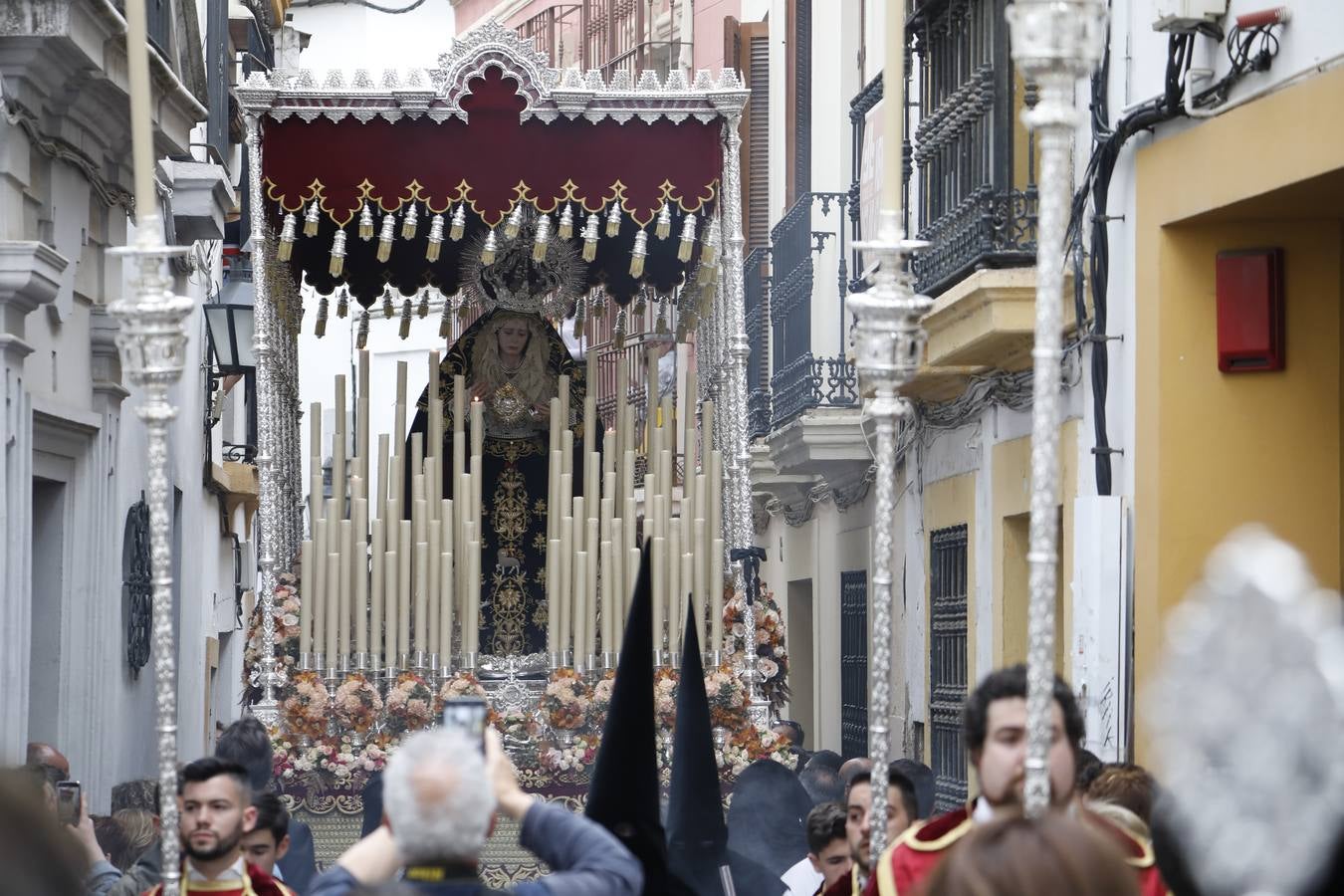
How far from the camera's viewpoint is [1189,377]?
7.38 meters

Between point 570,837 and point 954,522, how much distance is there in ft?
25.0

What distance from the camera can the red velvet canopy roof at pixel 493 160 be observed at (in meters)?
8.62

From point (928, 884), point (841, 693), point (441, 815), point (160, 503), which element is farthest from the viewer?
point (841, 693)

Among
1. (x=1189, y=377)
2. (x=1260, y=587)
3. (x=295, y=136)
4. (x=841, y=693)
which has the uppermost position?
(x=295, y=136)

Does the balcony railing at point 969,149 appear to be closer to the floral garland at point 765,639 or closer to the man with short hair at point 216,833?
the floral garland at point 765,639

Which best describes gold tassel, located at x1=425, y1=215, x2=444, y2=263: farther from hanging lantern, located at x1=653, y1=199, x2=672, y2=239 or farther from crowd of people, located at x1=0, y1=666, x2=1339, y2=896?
crowd of people, located at x1=0, y1=666, x2=1339, y2=896

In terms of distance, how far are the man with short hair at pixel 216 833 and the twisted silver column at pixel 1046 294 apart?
64.3 inches

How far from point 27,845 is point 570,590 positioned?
643 centimetres

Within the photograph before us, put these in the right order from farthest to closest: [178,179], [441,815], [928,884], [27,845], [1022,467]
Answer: [178,179] → [1022,467] → [441,815] → [928,884] → [27,845]

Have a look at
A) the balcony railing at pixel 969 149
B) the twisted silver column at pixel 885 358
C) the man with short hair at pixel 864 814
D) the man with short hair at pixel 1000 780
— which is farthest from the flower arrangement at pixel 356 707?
the man with short hair at pixel 1000 780

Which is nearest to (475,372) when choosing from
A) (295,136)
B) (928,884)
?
(295,136)

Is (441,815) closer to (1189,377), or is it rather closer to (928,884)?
(928,884)

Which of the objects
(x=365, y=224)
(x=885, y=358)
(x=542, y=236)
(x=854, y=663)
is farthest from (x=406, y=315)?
(x=885, y=358)

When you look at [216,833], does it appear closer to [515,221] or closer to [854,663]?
[515,221]
